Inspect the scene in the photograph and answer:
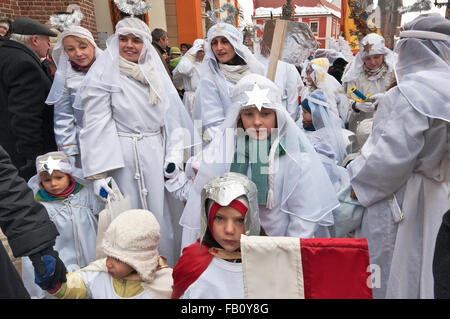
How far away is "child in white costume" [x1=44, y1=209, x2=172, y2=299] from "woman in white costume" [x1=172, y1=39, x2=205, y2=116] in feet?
13.4

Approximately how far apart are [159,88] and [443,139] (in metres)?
2.19

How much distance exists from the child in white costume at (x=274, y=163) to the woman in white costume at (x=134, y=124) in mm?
898

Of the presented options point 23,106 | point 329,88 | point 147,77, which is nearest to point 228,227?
point 147,77

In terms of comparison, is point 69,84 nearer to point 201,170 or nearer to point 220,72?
point 220,72

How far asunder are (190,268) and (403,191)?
52.6 inches

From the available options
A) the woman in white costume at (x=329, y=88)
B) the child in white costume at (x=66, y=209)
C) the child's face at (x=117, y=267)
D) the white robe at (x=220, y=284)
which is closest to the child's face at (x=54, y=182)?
the child in white costume at (x=66, y=209)

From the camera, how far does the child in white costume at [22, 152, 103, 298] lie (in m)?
2.63

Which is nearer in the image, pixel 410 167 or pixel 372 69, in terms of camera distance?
pixel 410 167

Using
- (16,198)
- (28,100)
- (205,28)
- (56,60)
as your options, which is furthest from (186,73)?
(205,28)

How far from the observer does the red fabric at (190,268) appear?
1768 millimetres

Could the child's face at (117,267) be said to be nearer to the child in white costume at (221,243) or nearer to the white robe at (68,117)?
the child in white costume at (221,243)

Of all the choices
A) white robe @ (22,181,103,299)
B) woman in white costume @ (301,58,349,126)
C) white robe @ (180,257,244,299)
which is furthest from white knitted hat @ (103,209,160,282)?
woman in white costume @ (301,58,349,126)

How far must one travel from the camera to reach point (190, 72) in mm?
6105

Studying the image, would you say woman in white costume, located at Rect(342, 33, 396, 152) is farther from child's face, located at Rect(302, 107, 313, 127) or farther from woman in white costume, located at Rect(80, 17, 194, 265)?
woman in white costume, located at Rect(80, 17, 194, 265)
